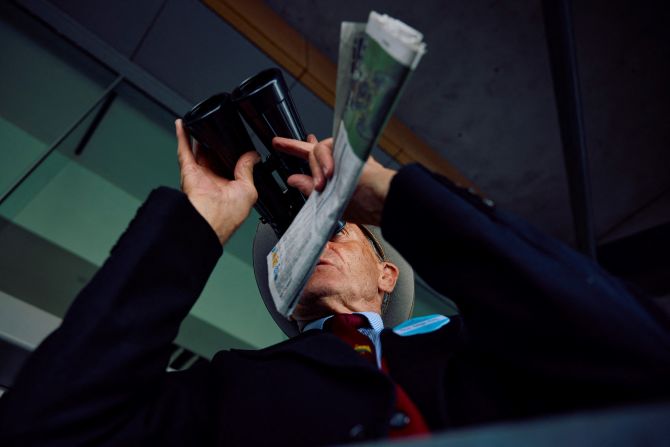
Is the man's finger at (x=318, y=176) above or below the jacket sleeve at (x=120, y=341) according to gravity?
above

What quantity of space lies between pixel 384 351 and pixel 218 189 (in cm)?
51

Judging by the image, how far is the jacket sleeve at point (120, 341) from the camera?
0.60 m

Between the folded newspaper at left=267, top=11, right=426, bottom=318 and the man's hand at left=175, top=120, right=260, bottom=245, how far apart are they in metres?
0.20

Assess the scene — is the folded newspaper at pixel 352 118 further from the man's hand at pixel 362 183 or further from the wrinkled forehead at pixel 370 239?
the wrinkled forehead at pixel 370 239

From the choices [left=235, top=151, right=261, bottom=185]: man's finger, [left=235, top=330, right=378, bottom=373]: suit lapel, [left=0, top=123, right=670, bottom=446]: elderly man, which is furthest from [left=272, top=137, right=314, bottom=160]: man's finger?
[left=235, top=330, right=378, bottom=373]: suit lapel

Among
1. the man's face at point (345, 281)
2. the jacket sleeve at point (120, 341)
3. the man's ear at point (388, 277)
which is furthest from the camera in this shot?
the man's ear at point (388, 277)

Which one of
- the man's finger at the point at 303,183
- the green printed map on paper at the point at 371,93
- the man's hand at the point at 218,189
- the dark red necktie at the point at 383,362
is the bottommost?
the dark red necktie at the point at 383,362

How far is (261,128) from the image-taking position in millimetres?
830

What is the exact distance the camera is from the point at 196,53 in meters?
2.17

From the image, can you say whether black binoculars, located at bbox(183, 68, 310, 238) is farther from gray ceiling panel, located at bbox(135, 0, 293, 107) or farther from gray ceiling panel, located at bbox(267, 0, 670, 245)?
gray ceiling panel, located at bbox(267, 0, 670, 245)

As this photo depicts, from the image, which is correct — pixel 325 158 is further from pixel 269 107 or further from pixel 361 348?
pixel 361 348

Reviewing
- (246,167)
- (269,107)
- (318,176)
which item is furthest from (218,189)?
(318,176)

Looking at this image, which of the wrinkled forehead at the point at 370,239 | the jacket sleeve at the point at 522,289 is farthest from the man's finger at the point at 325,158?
the wrinkled forehead at the point at 370,239

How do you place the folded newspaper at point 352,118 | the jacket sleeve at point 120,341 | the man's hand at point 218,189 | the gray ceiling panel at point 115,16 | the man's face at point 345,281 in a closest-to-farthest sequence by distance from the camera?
the folded newspaper at point 352,118 < the jacket sleeve at point 120,341 < the man's hand at point 218,189 < the man's face at point 345,281 < the gray ceiling panel at point 115,16
